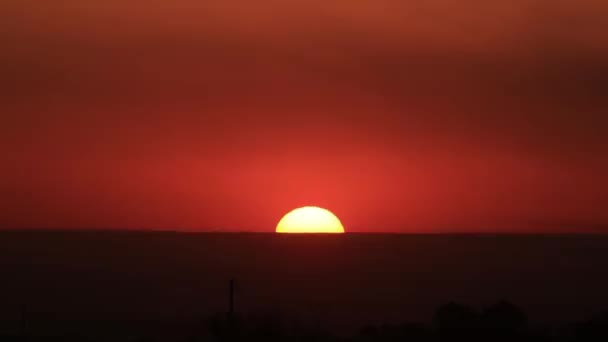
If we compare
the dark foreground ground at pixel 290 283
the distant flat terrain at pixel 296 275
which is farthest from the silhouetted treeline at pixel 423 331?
the distant flat terrain at pixel 296 275

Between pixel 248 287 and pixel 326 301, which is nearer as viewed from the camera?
pixel 326 301

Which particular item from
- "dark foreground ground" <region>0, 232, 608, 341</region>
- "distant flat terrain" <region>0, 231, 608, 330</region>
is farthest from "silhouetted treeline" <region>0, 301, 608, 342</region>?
"distant flat terrain" <region>0, 231, 608, 330</region>

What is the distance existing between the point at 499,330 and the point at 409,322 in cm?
283

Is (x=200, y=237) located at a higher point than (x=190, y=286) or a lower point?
higher

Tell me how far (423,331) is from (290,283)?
8142 mm

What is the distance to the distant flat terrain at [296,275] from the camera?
30.5 metres

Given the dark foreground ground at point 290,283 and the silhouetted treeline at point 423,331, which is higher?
the dark foreground ground at point 290,283

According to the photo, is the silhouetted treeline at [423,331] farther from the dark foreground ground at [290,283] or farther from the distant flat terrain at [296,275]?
the distant flat terrain at [296,275]

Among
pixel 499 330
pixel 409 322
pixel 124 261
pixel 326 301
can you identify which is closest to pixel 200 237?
pixel 124 261

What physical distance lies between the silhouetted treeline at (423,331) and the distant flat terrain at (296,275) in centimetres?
162

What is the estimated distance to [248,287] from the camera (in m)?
33.8

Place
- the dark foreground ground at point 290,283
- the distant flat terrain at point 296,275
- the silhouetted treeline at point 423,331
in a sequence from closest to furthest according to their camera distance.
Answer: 1. the silhouetted treeline at point 423,331
2. the dark foreground ground at point 290,283
3. the distant flat terrain at point 296,275

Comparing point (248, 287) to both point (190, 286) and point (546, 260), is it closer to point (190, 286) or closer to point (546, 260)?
point (190, 286)

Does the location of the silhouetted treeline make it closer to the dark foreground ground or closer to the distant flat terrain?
the dark foreground ground
